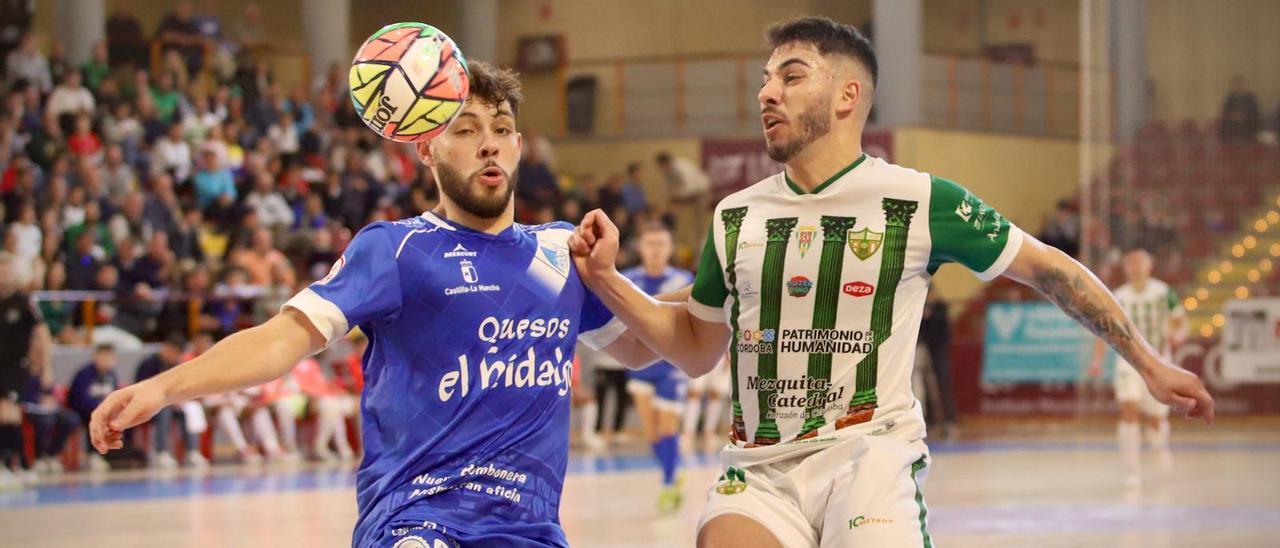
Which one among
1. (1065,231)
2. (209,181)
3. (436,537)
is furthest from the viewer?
(1065,231)

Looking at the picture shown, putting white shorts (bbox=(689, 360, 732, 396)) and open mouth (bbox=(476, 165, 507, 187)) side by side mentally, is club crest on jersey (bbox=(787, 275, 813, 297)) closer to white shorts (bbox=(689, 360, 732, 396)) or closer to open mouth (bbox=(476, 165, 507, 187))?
open mouth (bbox=(476, 165, 507, 187))

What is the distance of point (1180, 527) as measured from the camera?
10.5 meters

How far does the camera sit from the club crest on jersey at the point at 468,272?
173 inches

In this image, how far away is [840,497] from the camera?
167 inches

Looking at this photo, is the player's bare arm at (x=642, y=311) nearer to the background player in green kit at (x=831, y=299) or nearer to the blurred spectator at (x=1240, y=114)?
the background player in green kit at (x=831, y=299)

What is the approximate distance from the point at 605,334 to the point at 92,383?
11841mm

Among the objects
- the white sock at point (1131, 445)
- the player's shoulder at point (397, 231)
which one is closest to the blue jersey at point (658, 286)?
the white sock at point (1131, 445)

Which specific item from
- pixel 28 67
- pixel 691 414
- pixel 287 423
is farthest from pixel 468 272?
pixel 28 67

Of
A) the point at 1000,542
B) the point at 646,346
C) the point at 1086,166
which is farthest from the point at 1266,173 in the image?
the point at 646,346

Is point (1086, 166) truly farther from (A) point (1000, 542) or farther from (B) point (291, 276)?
(A) point (1000, 542)

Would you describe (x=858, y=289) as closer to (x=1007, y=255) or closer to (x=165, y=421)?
(x=1007, y=255)

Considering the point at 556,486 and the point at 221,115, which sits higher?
the point at 221,115

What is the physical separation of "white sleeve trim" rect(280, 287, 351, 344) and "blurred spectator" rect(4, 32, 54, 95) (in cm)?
1607

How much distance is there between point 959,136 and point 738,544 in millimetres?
22231
